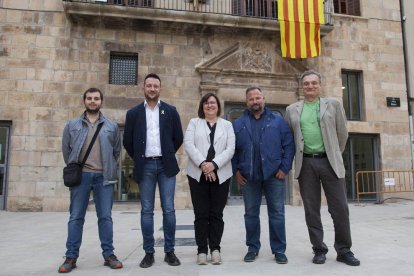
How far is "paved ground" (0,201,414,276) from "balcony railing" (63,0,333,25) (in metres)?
6.46

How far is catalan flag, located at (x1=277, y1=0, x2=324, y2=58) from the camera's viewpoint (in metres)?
11.3

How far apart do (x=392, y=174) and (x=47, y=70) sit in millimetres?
10991

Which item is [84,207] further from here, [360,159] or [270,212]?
[360,159]

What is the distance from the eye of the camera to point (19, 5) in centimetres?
1041

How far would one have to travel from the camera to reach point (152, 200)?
4227 mm

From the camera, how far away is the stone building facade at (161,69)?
10.1 m

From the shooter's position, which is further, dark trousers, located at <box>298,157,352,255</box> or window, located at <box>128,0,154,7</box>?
window, located at <box>128,0,154,7</box>

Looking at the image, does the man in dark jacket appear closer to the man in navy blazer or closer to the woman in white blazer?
the woman in white blazer

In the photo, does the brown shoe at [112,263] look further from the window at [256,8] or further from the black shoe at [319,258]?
the window at [256,8]

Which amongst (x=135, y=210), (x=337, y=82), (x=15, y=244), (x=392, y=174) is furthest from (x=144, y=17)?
(x=392, y=174)

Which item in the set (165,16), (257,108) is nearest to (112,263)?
(257,108)

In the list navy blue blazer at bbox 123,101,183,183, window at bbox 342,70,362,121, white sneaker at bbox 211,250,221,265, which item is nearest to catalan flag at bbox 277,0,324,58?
window at bbox 342,70,362,121

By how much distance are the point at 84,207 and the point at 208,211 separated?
4.55 ft

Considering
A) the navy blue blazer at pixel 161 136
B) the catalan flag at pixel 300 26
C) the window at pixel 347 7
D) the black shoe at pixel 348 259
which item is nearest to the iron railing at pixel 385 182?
the catalan flag at pixel 300 26
